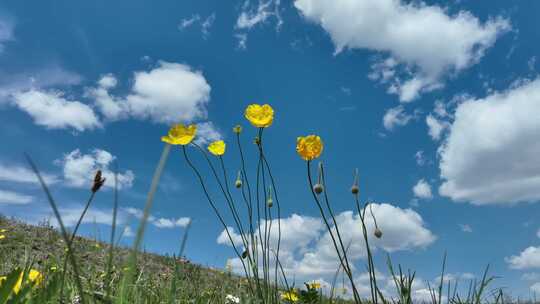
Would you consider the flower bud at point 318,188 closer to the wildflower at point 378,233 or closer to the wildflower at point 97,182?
the wildflower at point 378,233

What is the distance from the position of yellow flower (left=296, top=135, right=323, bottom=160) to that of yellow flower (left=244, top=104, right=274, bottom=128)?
1.19 feet

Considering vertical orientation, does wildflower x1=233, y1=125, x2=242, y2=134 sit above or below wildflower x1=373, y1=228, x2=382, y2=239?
above

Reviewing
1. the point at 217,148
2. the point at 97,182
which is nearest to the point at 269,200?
the point at 217,148

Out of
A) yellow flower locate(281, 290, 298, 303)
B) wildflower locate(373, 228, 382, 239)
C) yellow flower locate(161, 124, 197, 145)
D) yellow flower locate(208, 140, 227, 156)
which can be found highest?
yellow flower locate(208, 140, 227, 156)

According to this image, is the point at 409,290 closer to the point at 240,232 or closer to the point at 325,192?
the point at 325,192

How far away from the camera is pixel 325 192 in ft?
7.71

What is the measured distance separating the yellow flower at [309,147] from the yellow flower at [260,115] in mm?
363

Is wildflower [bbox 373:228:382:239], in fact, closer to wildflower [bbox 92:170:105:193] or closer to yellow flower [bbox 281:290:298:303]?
yellow flower [bbox 281:290:298:303]

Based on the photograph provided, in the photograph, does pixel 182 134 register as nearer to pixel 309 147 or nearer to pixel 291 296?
pixel 309 147

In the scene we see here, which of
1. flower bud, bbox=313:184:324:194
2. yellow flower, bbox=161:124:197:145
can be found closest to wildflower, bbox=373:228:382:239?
flower bud, bbox=313:184:324:194

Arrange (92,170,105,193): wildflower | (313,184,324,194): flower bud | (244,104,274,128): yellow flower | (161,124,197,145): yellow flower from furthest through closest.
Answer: (244,104,274,128): yellow flower, (313,184,324,194): flower bud, (161,124,197,145): yellow flower, (92,170,105,193): wildflower

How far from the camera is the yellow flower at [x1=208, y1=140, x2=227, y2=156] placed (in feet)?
9.91

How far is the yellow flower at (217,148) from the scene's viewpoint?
3.02m

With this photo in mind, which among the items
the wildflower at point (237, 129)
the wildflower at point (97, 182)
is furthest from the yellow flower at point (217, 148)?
the wildflower at point (97, 182)
